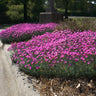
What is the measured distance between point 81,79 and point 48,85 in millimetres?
728

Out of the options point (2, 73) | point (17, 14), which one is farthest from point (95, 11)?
point (2, 73)

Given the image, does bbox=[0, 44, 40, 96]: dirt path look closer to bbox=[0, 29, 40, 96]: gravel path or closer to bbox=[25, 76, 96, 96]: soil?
bbox=[0, 29, 40, 96]: gravel path

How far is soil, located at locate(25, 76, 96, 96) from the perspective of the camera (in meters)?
3.41

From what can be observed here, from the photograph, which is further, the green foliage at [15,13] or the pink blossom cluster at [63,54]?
the green foliage at [15,13]

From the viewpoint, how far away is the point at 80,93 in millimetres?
3393

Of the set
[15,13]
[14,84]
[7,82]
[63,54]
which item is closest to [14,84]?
[14,84]

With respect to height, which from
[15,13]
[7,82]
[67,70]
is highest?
[67,70]

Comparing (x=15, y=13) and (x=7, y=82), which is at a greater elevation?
(x=15, y=13)

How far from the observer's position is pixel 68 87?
3.52 meters

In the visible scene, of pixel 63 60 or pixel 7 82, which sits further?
pixel 7 82

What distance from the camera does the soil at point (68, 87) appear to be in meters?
3.41

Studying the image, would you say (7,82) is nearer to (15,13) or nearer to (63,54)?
(63,54)

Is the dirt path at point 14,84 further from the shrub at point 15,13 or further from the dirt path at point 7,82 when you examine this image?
the shrub at point 15,13

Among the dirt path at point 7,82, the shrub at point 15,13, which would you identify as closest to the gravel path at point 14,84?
the dirt path at point 7,82
